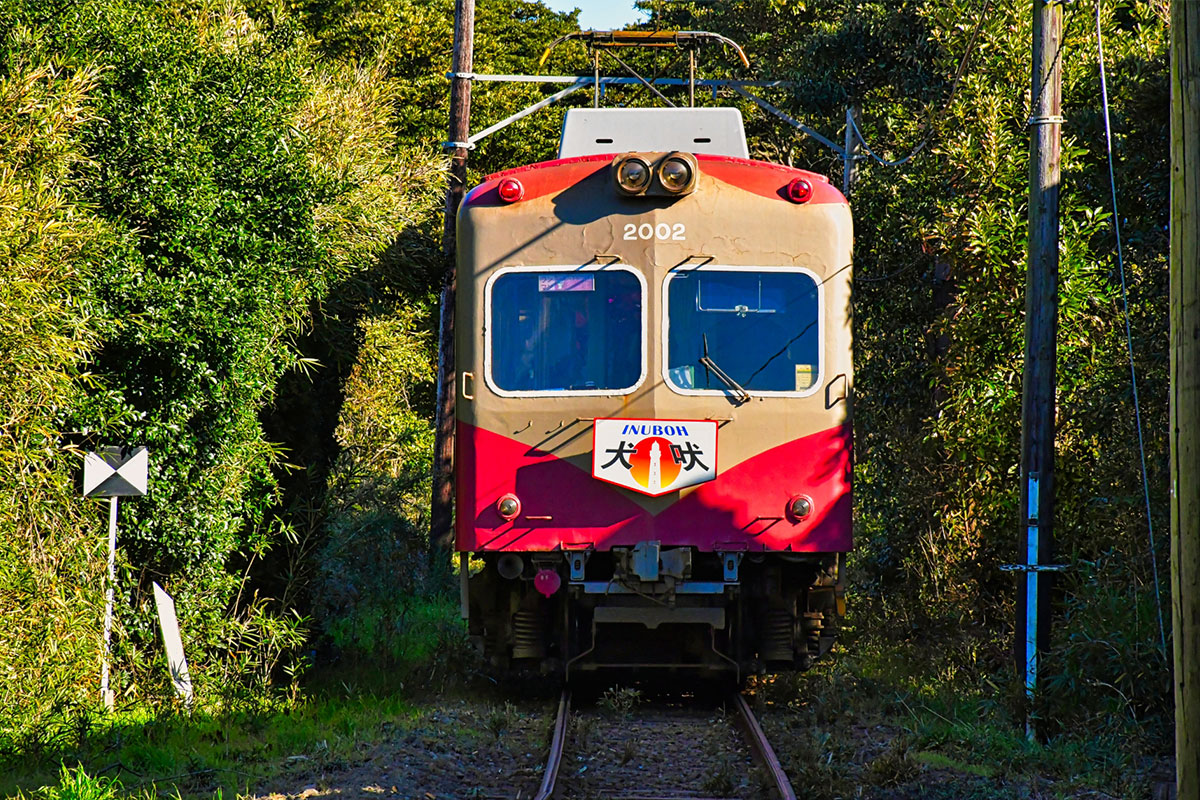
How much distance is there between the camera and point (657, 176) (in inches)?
341

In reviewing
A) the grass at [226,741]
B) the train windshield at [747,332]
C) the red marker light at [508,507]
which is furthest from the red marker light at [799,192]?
the grass at [226,741]

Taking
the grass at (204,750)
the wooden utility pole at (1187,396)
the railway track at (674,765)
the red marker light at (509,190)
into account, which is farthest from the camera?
the red marker light at (509,190)

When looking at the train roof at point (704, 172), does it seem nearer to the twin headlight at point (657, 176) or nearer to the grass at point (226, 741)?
the twin headlight at point (657, 176)

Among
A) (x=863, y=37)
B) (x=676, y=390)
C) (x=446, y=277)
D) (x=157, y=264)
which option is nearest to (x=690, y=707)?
(x=676, y=390)

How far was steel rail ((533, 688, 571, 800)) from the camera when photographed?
661 cm

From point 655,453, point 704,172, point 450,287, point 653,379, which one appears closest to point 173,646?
point 655,453

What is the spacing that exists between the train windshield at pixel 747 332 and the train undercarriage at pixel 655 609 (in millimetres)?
1142

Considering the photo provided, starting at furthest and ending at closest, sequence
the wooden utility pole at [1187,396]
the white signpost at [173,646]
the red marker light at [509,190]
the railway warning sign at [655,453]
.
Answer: the white signpost at [173,646] < the red marker light at [509,190] < the railway warning sign at [655,453] < the wooden utility pole at [1187,396]

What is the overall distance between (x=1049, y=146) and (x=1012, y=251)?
2550 millimetres

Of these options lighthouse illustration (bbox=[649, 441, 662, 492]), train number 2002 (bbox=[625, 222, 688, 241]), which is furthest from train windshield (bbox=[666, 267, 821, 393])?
lighthouse illustration (bbox=[649, 441, 662, 492])

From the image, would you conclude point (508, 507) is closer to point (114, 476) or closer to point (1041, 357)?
point (114, 476)

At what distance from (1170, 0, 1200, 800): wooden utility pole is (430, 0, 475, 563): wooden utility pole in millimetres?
11356

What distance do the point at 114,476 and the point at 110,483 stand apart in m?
0.05

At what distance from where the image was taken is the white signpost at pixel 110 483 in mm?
8531
